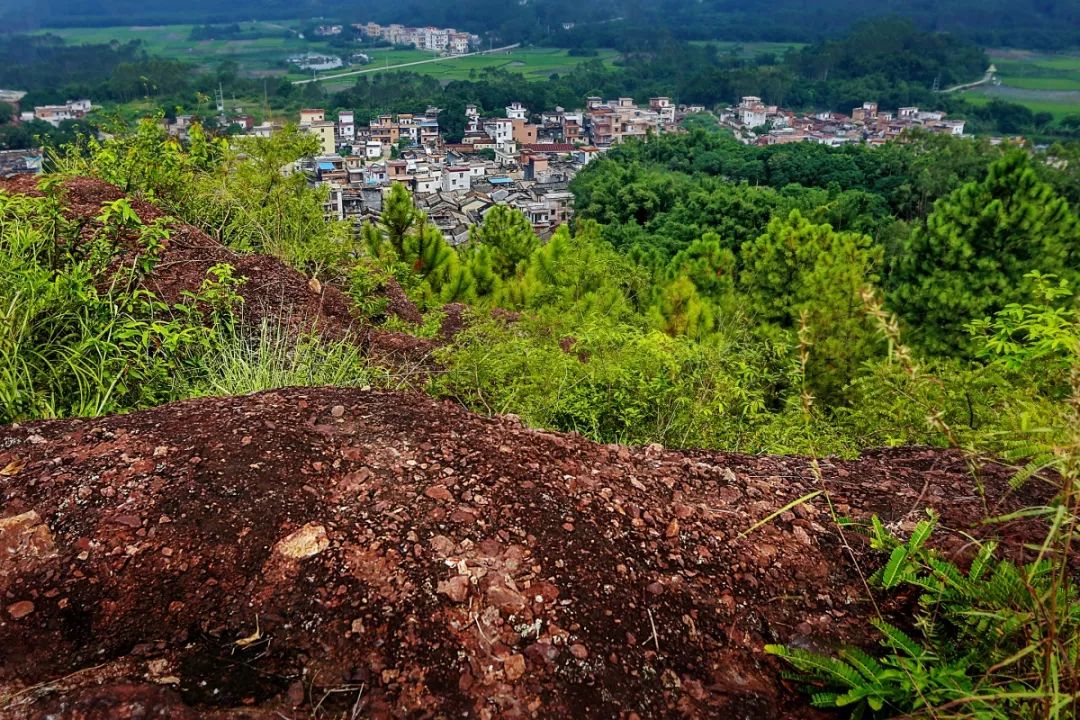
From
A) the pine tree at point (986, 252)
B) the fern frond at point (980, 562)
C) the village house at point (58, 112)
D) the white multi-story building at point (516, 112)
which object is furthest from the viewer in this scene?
the white multi-story building at point (516, 112)

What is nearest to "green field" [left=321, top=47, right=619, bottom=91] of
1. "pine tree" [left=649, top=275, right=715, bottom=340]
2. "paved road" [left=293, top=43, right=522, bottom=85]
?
"paved road" [left=293, top=43, right=522, bottom=85]

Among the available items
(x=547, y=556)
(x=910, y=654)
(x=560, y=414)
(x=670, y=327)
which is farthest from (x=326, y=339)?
(x=670, y=327)

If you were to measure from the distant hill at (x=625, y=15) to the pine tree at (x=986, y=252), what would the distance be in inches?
3575

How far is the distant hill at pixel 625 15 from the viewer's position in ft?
306

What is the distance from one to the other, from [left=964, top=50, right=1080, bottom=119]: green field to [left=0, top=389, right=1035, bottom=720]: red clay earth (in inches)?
2444

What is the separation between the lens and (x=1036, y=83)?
6519 centimetres

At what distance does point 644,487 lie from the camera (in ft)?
7.01

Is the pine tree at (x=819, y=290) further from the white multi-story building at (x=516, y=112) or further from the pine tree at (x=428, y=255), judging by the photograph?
the white multi-story building at (x=516, y=112)

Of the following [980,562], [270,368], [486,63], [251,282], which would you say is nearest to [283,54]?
[486,63]

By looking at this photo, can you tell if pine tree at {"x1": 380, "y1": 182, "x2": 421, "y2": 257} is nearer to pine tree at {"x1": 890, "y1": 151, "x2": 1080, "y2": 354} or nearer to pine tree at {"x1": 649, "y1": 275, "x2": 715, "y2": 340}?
pine tree at {"x1": 649, "y1": 275, "x2": 715, "y2": 340}

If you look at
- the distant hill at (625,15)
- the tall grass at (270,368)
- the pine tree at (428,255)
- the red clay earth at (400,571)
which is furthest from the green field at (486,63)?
the red clay earth at (400,571)

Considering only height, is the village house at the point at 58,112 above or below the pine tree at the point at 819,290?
above

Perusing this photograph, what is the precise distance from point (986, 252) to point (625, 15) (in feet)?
398

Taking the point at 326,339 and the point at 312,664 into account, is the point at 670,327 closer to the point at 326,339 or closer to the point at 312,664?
the point at 326,339
